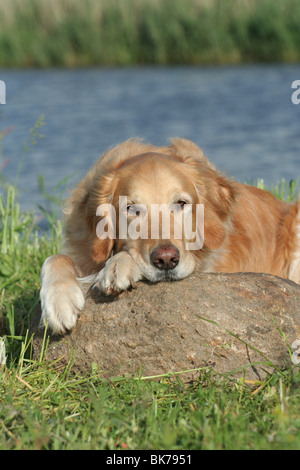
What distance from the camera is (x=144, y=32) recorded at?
18984 millimetres

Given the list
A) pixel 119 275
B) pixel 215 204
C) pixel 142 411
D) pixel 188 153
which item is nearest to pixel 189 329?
pixel 119 275

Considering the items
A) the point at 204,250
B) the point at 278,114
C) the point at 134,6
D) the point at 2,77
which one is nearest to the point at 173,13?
the point at 134,6

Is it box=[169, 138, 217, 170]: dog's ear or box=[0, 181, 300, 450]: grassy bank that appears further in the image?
box=[169, 138, 217, 170]: dog's ear

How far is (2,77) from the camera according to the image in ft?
60.2

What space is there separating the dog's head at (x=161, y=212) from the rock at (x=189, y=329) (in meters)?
0.16

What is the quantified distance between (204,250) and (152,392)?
45.9 inches

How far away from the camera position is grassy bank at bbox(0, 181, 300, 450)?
112 inches

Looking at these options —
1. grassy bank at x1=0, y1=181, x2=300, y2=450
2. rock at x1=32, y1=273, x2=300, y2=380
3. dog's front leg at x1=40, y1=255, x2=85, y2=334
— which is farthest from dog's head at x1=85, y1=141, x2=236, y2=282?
grassy bank at x1=0, y1=181, x2=300, y2=450

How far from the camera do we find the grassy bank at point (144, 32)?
18297 mm

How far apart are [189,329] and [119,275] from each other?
1.53 feet

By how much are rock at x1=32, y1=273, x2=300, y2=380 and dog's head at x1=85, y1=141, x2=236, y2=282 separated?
0.16 metres

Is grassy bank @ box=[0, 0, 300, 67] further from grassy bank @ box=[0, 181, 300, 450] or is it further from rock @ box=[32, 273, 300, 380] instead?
grassy bank @ box=[0, 181, 300, 450]

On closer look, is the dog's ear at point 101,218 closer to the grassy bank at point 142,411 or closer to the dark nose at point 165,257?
the dark nose at point 165,257

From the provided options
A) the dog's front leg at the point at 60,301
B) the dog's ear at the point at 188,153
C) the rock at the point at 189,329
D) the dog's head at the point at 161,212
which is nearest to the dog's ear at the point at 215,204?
the dog's head at the point at 161,212
